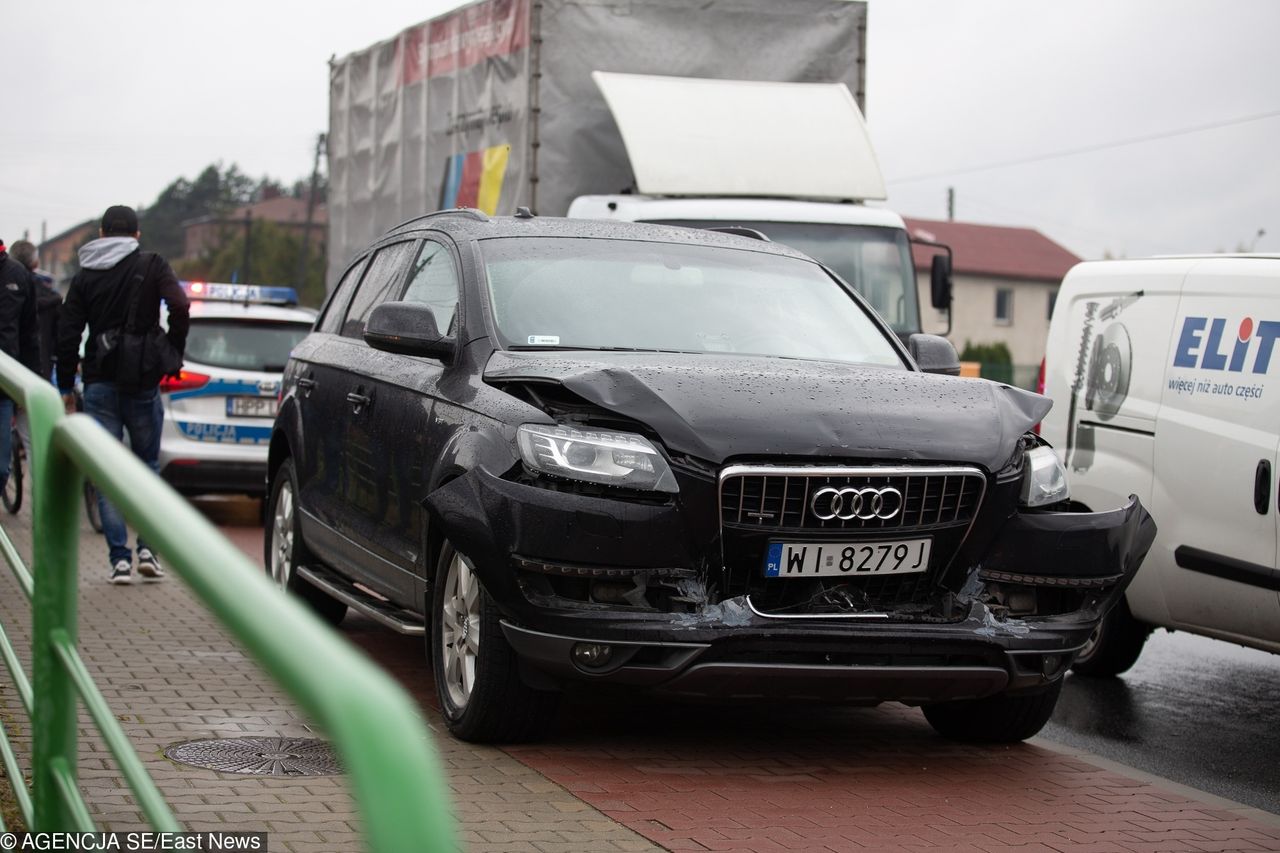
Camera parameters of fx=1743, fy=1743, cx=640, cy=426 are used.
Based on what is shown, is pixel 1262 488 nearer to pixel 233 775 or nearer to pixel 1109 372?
pixel 1109 372

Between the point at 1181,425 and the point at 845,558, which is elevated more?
the point at 1181,425

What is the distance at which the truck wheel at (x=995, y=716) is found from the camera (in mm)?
6250

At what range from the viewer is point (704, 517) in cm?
527

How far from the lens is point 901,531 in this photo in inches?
215

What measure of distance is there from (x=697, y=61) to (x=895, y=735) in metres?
8.77

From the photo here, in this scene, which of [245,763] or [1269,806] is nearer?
[245,763]

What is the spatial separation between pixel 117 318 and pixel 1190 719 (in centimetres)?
582

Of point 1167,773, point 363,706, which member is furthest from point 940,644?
point 363,706

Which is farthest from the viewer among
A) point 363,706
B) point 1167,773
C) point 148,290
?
point 148,290

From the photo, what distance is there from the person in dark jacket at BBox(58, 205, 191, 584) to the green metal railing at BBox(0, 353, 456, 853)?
5797mm

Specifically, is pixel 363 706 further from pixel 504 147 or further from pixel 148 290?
pixel 504 147

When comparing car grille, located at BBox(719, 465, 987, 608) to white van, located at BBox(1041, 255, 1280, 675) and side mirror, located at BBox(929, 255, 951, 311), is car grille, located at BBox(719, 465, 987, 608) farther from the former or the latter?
side mirror, located at BBox(929, 255, 951, 311)

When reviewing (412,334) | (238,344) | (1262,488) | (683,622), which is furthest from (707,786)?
(238,344)

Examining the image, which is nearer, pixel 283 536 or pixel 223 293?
pixel 283 536
